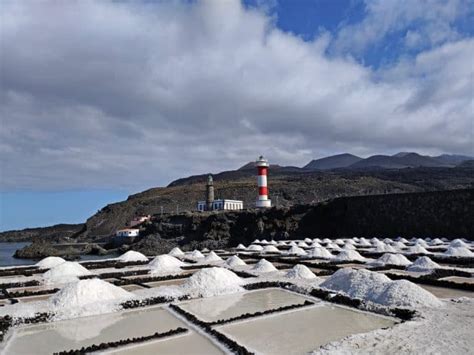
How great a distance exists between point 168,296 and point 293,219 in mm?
32878

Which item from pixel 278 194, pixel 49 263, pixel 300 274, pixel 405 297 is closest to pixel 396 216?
pixel 300 274

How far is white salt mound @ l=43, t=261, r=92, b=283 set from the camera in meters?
14.8

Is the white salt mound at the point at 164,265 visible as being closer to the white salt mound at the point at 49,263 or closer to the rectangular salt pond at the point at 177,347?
the white salt mound at the point at 49,263

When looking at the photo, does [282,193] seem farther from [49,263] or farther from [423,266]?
[423,266]

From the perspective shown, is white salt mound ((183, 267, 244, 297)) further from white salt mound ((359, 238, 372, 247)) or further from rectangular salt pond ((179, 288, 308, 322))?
white salt mound ((359, 238, 372, 247))

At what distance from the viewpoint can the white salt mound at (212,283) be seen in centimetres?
1125

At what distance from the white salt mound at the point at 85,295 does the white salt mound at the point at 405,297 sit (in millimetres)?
6563

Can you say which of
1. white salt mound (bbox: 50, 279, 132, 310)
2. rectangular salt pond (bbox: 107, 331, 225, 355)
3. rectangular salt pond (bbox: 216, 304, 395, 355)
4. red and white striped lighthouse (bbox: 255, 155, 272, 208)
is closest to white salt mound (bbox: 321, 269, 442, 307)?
rectangular salt pond (bbox: 216, 304, 395, 355)

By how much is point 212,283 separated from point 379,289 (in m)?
4.71

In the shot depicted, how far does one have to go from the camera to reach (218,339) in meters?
7.05

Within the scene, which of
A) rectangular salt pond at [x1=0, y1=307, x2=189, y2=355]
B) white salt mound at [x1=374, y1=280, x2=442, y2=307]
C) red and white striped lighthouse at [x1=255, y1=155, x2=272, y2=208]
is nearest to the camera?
rectangular salt pond at [x1=0, y1=307, x2=189, y2=355]

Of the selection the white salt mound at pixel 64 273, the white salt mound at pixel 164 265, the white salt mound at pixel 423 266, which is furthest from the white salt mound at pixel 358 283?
the white salt mound at pixel 64 273

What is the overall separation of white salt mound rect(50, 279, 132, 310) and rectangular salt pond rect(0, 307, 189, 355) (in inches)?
32.3

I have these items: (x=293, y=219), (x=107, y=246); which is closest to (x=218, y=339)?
(x=293, y=219)
